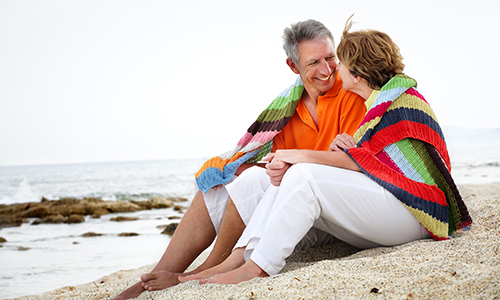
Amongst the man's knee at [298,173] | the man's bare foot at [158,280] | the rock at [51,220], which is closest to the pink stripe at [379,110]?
the man's knee at [298,173]

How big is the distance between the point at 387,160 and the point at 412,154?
0.12 metres

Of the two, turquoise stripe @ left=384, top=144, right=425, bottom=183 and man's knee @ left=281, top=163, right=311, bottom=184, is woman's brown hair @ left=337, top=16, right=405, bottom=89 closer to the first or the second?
turquoise stripe @ left=384, top=144, right=425, bottom=183

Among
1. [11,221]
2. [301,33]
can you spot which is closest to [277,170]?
[301,33]

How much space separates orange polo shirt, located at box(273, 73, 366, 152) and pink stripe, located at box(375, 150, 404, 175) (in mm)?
651

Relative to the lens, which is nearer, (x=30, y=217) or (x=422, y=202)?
(x=422, y=202)

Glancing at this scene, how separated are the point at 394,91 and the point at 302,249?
3.90 ft

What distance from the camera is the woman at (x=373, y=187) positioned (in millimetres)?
1898

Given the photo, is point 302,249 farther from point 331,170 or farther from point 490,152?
point 490,152

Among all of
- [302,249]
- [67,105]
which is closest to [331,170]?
[302,249]

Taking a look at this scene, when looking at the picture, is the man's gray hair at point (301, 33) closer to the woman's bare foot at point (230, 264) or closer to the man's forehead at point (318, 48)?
the man's forehead at point (318, 48)

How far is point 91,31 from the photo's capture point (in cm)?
2058

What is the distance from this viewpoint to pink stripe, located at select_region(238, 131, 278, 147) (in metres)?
3.00

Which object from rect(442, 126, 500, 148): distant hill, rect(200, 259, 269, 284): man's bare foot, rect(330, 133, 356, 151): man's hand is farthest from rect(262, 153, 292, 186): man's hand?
rect(442, 126, 500, 148): distant hill

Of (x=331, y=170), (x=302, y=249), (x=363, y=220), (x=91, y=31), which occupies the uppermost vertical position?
(x=91, y=31)
